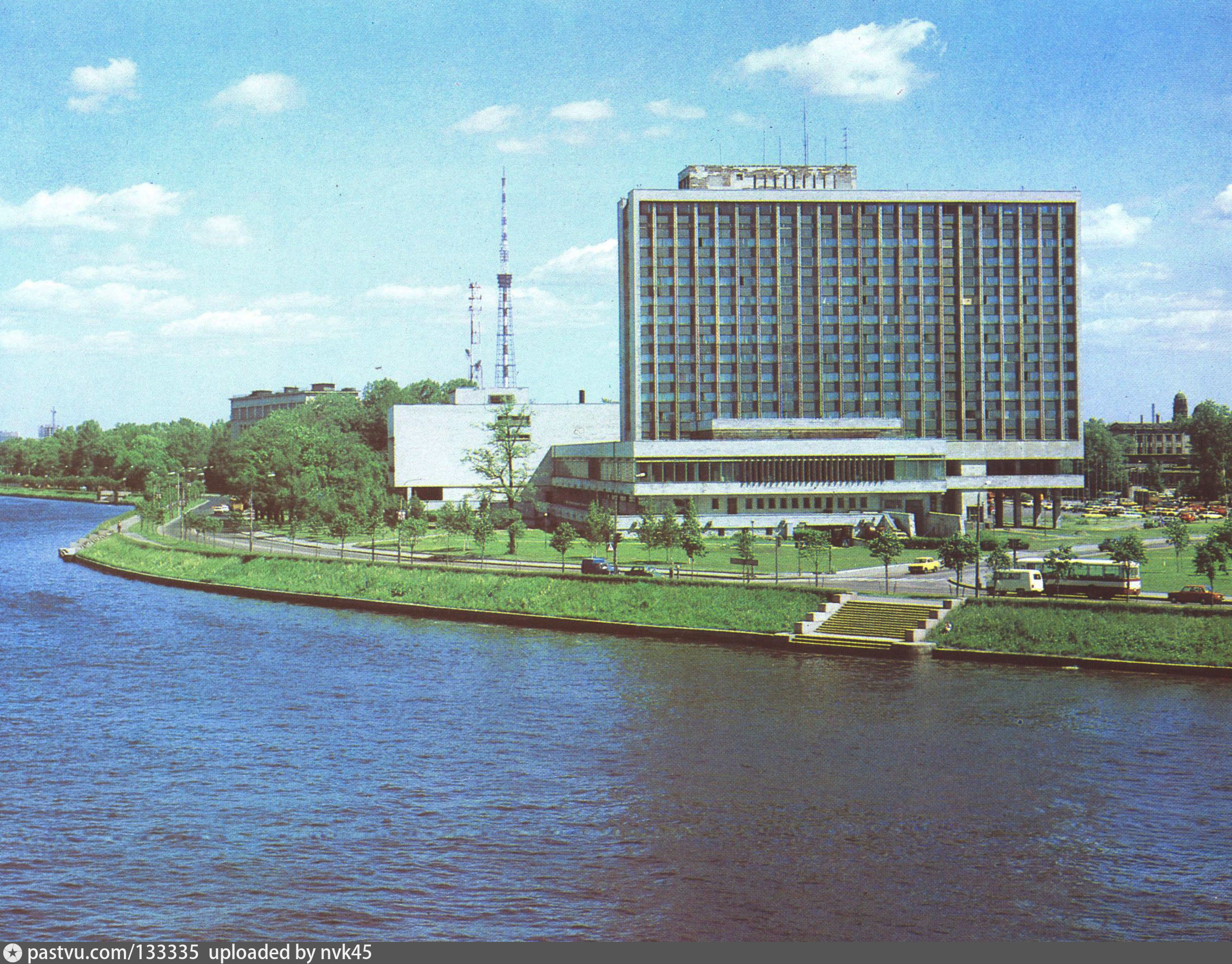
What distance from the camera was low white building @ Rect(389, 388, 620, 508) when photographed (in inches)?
7279

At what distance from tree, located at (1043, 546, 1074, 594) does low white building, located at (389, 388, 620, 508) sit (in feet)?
352

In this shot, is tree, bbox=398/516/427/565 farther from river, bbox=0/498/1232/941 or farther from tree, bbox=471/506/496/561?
river, bbox=0/498/1232/941

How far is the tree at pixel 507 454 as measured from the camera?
159m

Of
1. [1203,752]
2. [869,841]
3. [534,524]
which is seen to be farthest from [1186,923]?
[534,524]

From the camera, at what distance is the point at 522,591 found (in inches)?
3661

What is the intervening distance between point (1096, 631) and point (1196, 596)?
9953 mm

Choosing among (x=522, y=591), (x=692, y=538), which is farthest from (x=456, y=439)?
(x=522, y=591)

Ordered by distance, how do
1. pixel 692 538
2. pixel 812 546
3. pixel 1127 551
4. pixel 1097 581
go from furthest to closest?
pixel 692 538 → pixel 812 546 → pixel 1127 551 → pixel 1097 581

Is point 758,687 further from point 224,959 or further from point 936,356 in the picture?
point 936,356

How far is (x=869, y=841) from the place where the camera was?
38750mm

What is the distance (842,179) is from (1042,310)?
115 ft

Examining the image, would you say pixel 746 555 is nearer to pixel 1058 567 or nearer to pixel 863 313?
pixel 1058 567

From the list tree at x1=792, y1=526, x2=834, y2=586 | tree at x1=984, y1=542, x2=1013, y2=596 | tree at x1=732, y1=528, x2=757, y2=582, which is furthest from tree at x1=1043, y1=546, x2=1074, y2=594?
tree at x1=732, y1=528, x2=757, y2=582

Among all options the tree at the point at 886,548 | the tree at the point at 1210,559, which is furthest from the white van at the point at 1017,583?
the tree at the point at 1210,559
